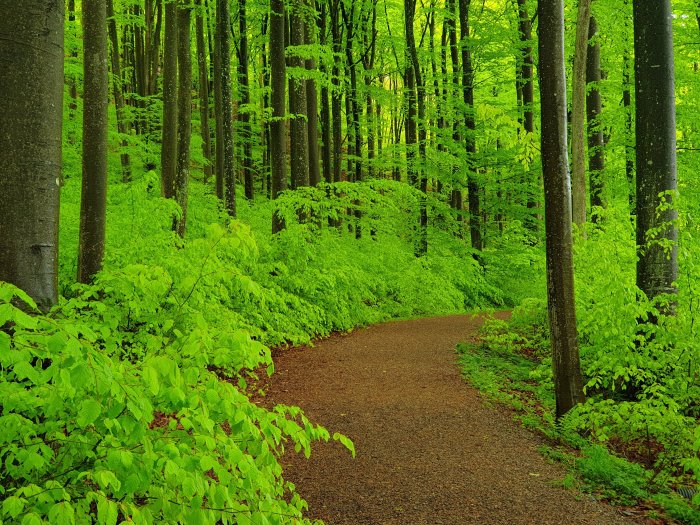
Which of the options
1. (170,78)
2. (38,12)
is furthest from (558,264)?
(170,78)

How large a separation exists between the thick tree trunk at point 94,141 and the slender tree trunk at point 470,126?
13827mm

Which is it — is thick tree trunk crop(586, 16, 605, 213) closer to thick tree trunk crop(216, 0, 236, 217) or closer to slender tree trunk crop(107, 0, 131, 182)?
thick tree trunk crop(216, 0, 236, 217)

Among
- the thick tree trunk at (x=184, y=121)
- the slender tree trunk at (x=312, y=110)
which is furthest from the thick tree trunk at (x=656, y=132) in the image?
the slender tree trunk at (x=312, y=110)

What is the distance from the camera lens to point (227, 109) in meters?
11.9

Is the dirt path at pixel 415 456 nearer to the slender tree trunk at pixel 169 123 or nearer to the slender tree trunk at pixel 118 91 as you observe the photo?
the slender tree trunk at pixel 169 123

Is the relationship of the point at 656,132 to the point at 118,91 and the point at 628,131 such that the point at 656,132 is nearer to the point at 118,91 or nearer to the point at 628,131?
the point at 628,131

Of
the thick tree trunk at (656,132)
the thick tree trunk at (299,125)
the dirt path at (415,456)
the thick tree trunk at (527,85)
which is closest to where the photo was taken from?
the dirt path at (415,456)

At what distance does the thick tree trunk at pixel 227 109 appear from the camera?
1198 cm

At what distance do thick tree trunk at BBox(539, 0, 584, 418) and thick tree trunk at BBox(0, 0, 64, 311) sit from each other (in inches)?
192

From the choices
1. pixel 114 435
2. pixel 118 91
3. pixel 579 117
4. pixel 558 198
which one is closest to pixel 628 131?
pixel 579 117

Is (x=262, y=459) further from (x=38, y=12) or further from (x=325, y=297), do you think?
(x=325, y=297)

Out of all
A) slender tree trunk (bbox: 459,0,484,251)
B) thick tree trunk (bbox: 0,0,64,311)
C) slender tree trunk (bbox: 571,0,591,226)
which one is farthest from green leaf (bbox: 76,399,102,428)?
slender tree trunk (bbox: 459,0,484,251)

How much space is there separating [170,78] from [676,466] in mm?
11539

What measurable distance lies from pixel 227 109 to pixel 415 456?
A: 30.7 ft
